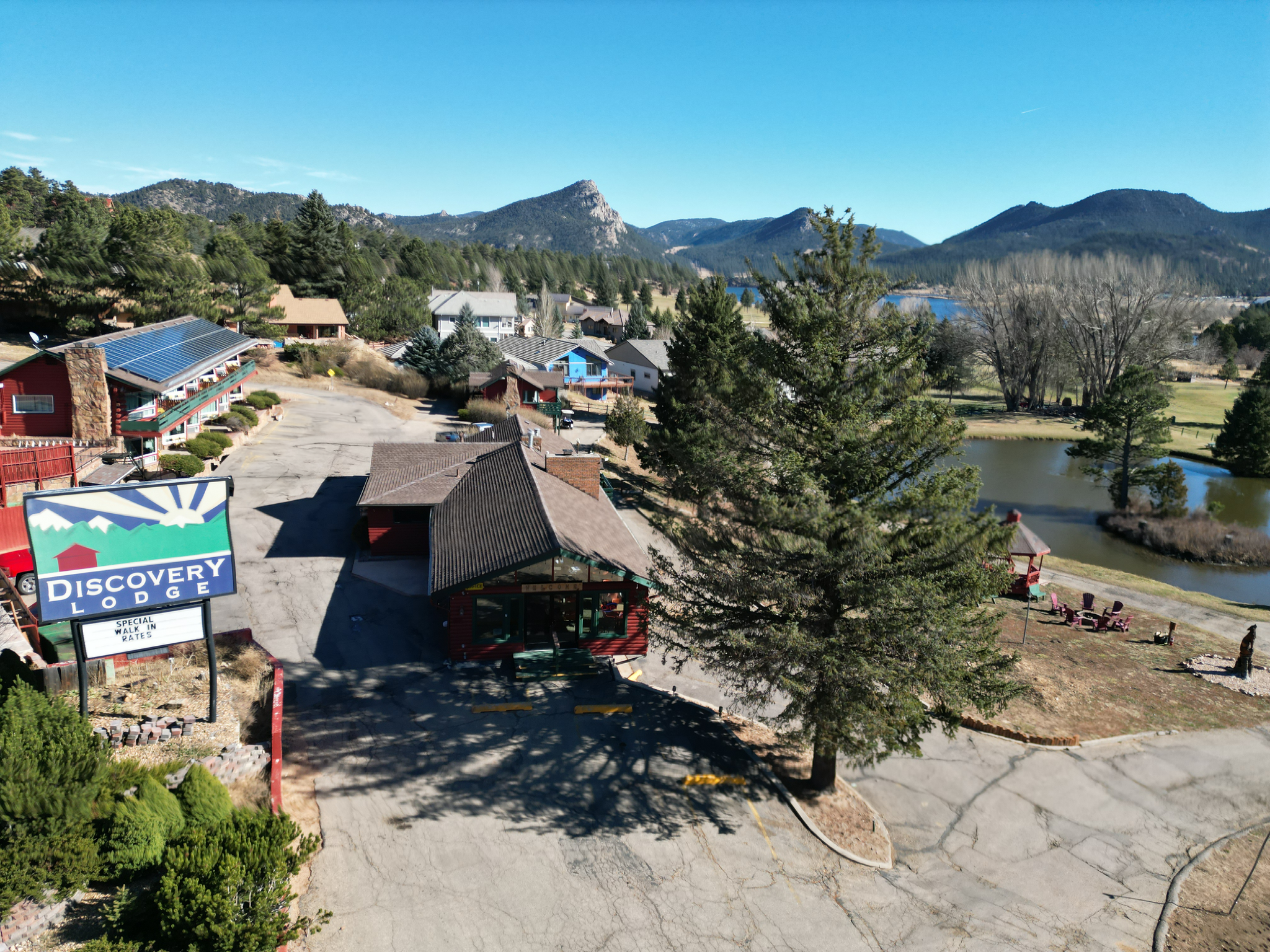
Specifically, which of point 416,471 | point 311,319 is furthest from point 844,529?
point 311,319

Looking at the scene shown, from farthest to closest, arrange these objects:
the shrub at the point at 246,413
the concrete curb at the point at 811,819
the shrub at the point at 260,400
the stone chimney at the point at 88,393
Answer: the shrub at the point at 260,400 → the shrub at the point at 246,413 → the stone chimney at the point at 88,393 → the concrete curb at the point at 811,819

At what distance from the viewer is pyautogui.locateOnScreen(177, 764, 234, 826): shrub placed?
1094cm

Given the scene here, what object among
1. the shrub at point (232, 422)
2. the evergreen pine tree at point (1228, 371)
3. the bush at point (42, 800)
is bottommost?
the bush at point (42, 800)

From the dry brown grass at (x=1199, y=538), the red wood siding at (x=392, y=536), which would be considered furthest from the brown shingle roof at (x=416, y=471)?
the dry brown grass at (x=1199, y=538)

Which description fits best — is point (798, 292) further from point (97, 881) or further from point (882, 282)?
point (97, 881)

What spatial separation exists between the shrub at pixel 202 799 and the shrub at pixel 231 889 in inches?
27.3

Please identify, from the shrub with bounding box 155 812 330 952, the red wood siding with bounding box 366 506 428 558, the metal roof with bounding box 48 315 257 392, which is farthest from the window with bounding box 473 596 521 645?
the metal roof with bounding box 48 315 257 392

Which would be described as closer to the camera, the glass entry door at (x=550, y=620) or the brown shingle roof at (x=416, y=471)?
the glass entry door at (x=550, y=620)

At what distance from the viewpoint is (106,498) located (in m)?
12.7

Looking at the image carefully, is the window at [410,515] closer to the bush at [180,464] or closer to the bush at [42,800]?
the bush at [180,464]

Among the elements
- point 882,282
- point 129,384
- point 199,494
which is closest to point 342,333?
point 129,384

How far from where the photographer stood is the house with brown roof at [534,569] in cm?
1870

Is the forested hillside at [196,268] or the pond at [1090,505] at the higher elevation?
the forested hillside at [196,268]

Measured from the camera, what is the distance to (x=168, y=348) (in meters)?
36.6
